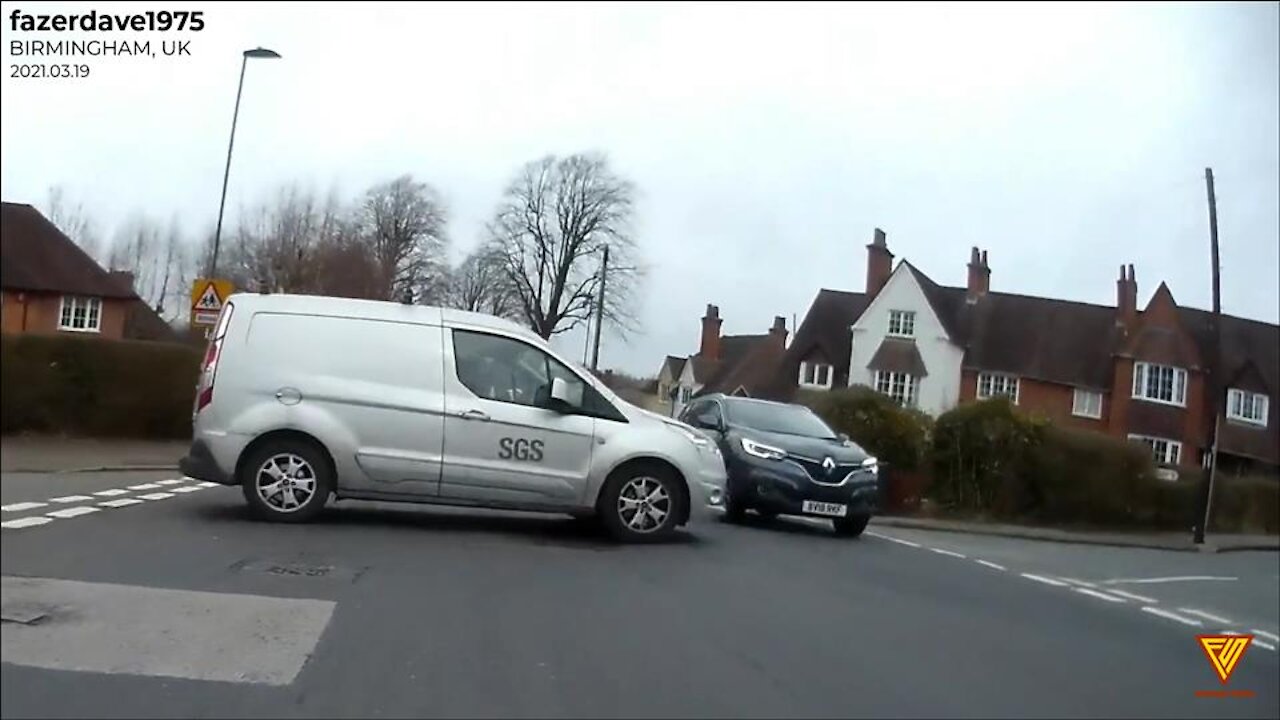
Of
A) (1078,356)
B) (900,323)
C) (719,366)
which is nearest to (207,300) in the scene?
(719,366)

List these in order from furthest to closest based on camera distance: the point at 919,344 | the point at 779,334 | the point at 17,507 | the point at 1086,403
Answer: the point at 1086,403
the point at 919,344
the point at 779,334
the point at 17,507

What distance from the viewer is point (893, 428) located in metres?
24.6

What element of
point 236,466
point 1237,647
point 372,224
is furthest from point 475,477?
point 1237,647

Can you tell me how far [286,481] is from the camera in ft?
26.1

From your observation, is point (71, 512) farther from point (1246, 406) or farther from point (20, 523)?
point (1246, 406)

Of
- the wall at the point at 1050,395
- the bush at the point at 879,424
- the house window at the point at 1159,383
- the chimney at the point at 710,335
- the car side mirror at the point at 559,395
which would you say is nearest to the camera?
the car side mirror at the point at 559,395

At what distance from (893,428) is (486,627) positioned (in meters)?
19.7

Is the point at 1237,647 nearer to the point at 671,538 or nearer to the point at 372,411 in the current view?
the point at 671,538

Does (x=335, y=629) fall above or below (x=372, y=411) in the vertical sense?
below

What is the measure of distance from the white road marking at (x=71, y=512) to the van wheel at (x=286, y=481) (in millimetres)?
1148

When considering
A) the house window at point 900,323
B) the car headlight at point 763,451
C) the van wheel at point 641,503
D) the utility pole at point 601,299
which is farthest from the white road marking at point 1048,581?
the house window at point 900,323

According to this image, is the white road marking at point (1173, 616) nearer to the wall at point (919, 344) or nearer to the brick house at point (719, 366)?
the brick house at point (719, 366)

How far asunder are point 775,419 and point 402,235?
7.93 meters

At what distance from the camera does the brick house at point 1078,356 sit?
99.9 ft
